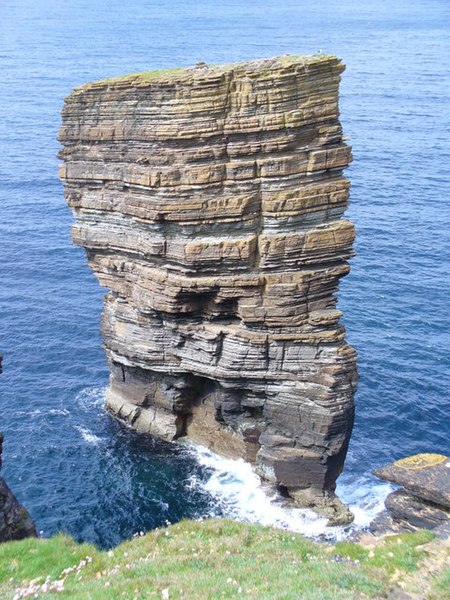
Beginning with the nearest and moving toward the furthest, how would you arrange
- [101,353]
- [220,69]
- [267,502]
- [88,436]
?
[220,69] → [267,502] → [88,436] → [101,353]

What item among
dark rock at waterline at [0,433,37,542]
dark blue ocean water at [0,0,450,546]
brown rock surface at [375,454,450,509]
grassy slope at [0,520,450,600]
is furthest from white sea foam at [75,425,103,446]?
brown rock surface at [375,454,450,509]

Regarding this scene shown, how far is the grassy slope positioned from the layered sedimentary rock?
15381 millimetres

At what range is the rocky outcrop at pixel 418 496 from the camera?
3161cm

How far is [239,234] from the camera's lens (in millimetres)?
45781

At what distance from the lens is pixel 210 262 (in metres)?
46.1

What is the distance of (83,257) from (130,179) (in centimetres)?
3065

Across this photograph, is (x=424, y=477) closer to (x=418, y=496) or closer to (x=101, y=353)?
(x=418, y=496)

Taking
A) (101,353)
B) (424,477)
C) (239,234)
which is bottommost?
(101,353)

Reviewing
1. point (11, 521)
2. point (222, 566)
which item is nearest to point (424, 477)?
point (222, 566)

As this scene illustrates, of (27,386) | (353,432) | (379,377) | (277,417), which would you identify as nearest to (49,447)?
(27,386)

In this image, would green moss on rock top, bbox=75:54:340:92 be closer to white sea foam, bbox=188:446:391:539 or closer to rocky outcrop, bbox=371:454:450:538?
rocky outcrop, bbox=371:454:450:538

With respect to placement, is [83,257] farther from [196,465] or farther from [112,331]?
[196,465]

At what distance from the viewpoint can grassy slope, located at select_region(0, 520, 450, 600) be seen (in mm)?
24031

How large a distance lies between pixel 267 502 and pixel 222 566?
21.2 m
